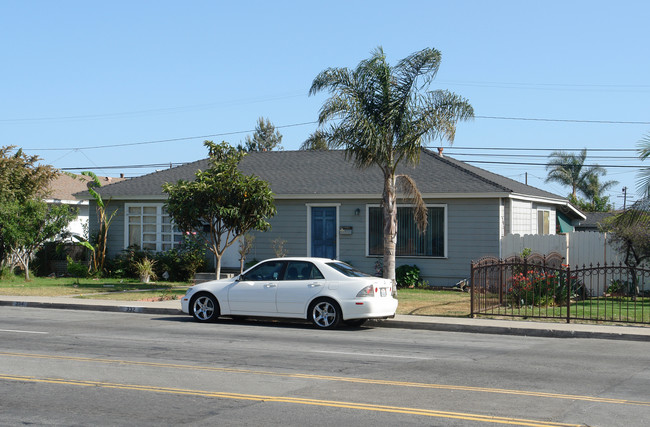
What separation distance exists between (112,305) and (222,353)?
840 cm

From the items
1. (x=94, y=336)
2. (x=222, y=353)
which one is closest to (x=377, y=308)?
(x=222, y=353)

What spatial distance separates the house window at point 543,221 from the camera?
94.6 feet

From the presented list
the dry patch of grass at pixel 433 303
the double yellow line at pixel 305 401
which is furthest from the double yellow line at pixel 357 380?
the dry patch of grass at pixel 433 303

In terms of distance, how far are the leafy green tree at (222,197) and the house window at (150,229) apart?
22.2ft

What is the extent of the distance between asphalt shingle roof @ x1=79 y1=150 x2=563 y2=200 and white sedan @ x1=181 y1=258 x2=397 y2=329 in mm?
9147

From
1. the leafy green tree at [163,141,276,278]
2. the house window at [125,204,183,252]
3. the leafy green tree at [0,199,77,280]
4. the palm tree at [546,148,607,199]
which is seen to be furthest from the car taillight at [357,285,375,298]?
the palm tree at [546,148,607,199]

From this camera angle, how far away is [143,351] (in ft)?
38.8

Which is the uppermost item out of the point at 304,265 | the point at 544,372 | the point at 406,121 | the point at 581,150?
the point at 581,150

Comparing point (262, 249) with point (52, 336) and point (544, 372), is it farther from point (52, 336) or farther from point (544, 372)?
point (544, 372)

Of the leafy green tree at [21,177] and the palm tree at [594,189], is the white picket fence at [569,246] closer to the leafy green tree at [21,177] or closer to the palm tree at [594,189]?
the leafy green tree at [21,177]

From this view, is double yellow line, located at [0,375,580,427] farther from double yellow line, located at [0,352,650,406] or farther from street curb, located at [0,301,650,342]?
street curb, located at [0,301,650,342]

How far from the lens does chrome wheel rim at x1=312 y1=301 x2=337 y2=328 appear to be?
15.4m

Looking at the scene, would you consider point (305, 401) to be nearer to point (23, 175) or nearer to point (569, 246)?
point (569, 246)

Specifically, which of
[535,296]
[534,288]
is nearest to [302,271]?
[534,288]
